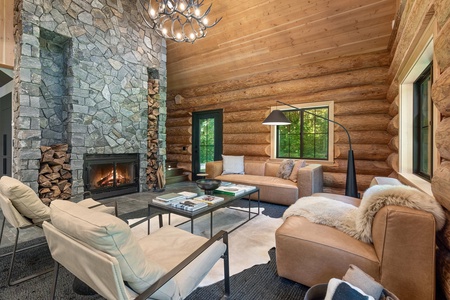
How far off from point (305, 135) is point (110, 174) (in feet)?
14.3

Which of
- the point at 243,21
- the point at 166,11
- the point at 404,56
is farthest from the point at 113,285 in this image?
the point at 243,21

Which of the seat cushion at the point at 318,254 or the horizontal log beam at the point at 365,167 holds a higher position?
the horizontal log beam at the point at 365,167

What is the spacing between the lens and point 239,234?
2.74 metres

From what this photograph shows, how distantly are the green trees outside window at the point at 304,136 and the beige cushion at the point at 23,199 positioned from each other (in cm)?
458

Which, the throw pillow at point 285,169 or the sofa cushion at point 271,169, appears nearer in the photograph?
the throw pillow at point 285,169

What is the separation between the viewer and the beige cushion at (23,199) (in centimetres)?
180

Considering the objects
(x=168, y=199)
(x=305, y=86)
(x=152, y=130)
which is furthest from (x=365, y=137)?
(x=152, y=130)

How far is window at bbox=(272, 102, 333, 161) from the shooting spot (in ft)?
15.8

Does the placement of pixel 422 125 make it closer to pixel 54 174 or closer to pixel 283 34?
pixel 283 34

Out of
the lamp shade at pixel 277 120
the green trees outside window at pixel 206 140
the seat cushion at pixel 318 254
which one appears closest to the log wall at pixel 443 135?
the seat cushion at pixel 318 254

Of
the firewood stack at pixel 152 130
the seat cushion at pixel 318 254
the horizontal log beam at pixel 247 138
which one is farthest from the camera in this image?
the horizontal log beam at pixel 247 138

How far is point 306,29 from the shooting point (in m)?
4.22

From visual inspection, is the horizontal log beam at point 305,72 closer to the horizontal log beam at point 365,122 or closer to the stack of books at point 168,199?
the horizontal log beam at point 365,122

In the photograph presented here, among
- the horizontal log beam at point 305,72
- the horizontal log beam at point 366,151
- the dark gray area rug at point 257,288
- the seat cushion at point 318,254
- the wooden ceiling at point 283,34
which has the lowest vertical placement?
the dark gray area rug at point 257,288
